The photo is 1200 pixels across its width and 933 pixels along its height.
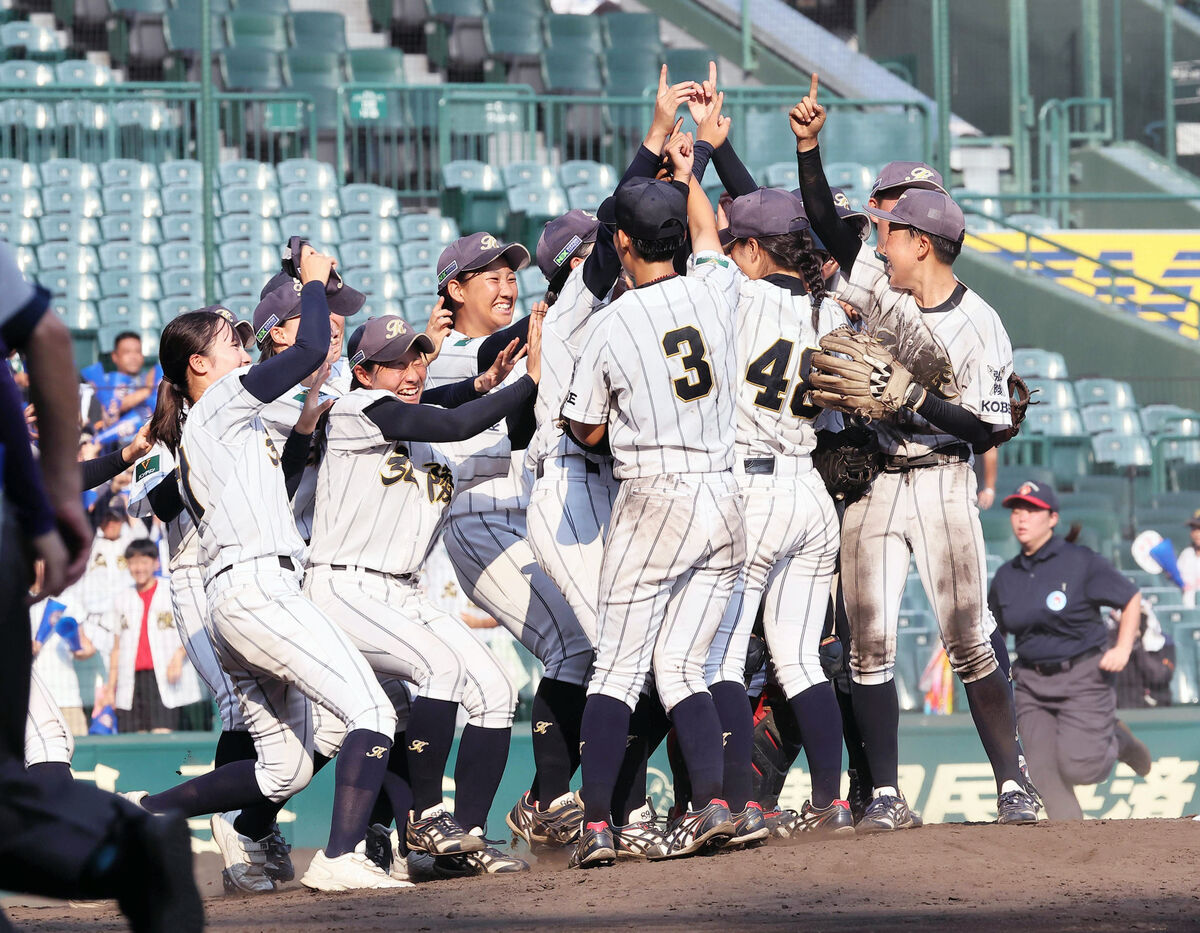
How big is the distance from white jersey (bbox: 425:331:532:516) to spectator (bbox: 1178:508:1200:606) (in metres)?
4.65

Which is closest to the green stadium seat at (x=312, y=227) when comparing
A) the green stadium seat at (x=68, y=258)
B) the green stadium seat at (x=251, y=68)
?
the green stadium seat at (x=68, y=258)

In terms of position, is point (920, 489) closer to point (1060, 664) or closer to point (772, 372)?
point (772, 372)

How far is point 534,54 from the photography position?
14734 mm

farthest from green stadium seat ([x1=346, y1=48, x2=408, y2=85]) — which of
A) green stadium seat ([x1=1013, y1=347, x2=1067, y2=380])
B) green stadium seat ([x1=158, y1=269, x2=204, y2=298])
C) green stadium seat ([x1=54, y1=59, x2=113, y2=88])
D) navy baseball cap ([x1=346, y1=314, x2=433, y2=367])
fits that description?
navy baseball cap ([x1=346, y1=314, x2=433, y2=367])

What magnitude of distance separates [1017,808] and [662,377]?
1741 mm

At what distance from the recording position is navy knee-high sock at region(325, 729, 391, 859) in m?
4.25

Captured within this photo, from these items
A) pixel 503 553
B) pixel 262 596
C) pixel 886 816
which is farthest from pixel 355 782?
pixel 886 816

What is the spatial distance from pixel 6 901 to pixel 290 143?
6.96m

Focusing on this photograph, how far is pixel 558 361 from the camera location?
4668mm

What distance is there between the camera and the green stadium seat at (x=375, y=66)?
1445 centimetres

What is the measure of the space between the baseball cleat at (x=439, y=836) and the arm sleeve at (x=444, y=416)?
1.09 m

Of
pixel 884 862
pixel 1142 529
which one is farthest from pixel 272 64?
pixel 884 862

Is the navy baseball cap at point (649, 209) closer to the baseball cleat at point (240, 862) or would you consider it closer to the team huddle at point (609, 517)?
the team huddle at point (609, 517)

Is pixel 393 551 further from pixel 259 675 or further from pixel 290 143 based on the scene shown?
pixel 290 143
